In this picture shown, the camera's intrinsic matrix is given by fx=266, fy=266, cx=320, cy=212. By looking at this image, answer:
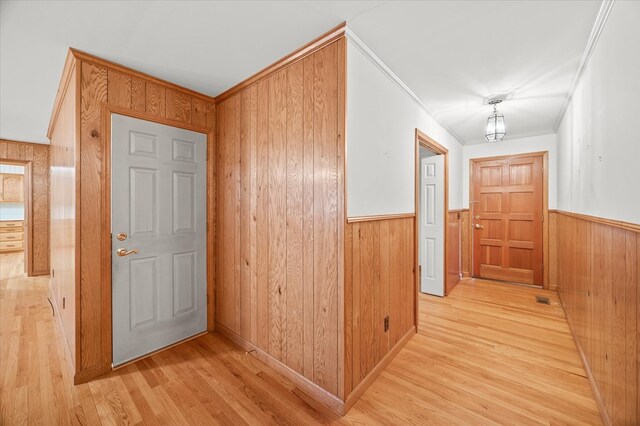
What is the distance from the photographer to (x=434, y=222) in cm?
376

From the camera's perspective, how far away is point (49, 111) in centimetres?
318

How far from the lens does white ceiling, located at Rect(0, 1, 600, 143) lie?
1532mm

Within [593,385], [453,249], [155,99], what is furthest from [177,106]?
[453,249]

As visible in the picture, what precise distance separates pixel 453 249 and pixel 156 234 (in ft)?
12.9

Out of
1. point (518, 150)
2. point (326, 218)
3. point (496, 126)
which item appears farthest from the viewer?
point (518, 150)

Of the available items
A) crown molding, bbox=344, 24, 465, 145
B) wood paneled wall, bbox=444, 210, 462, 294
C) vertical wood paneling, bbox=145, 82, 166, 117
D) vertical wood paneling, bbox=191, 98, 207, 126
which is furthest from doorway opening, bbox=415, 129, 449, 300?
vertical wood paneling, bbox=145, 82, 166, 117

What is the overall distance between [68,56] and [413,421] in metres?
3.44

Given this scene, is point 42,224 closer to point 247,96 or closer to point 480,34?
point 247,96

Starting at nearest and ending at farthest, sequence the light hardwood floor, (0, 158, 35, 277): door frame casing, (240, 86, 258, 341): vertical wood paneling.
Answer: the light hardwood floor < (240, 86, 258, 341): vertical wood paneling < (0, 158, 35, 277): door frame casing

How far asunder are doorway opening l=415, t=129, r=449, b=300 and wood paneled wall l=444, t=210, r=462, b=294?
0.15 metres

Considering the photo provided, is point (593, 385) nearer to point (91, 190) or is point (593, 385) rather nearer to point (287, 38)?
point (287, 38)

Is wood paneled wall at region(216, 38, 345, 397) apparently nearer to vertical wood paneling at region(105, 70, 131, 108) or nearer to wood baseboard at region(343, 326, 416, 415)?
wood baseboard at region(343, 326, 416, 415)

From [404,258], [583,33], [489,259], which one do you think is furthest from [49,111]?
[489,259]

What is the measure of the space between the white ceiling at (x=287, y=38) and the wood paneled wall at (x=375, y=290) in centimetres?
127
